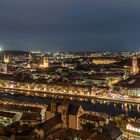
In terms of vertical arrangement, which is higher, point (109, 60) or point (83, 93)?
point (109, 60)

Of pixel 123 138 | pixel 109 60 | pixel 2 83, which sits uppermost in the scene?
pixel 109 60

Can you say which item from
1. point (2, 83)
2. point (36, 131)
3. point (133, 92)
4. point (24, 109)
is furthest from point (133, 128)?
point (2, 83)

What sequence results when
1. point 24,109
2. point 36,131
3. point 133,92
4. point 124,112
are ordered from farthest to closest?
point 133,92, point 124,112, point 24,109, point 36,131

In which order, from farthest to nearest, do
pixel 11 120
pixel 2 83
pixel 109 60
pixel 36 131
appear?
pixel 109 60 → pixel 2 83 → pixel 11 120 → pixel 36 131

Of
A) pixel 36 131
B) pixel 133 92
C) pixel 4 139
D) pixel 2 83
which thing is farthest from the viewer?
pixel 2 83

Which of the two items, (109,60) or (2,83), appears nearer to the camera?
(2,83)

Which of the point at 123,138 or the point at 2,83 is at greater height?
the point at 2,83

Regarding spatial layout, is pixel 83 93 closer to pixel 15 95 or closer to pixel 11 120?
pixel 15 95

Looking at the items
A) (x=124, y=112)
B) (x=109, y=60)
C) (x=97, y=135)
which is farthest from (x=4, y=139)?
(x=109, y=60)

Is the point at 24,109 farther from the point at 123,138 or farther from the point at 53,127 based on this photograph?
the point at 123,138
